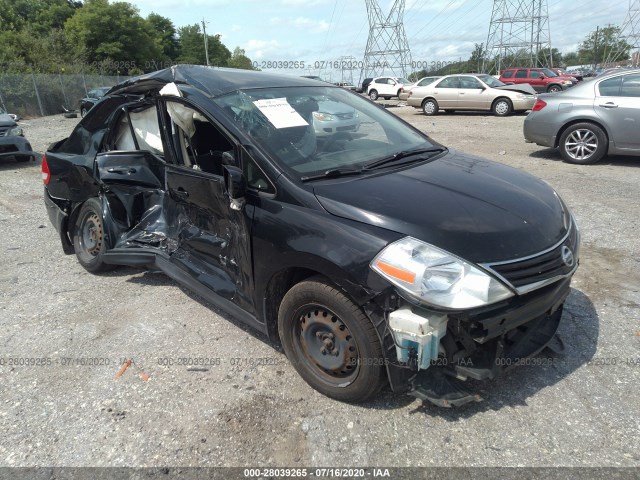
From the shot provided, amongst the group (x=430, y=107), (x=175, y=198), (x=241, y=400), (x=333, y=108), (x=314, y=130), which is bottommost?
(x=241, y=400)

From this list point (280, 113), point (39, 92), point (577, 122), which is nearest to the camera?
point (280, 113)

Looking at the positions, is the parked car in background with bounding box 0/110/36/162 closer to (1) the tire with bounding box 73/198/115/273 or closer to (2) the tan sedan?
(1) the tire with bounding box 73/198/115/273

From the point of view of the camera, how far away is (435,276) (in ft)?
7.05

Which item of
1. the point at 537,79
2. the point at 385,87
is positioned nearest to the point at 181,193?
the point at 537,79

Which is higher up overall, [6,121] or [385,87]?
[6,121]

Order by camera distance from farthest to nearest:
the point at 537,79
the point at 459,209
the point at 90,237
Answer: the point at 537,79, the point at 90,237, the point at 459,209

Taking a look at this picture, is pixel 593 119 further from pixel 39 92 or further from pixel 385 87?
pixel 39 92

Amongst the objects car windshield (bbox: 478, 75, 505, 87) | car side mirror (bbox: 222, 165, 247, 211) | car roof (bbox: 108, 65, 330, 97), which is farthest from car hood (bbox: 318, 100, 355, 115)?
car windshield (bbox: 478, 75, 505, 87)

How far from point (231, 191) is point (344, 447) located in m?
1.53

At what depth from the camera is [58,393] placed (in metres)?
2.82

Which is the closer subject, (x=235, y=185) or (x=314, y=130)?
(x=235, y=185)

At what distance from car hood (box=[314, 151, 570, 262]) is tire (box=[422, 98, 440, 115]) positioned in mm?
16736

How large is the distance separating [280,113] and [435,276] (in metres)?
1.58

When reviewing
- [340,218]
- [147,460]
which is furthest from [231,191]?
[147,460]
